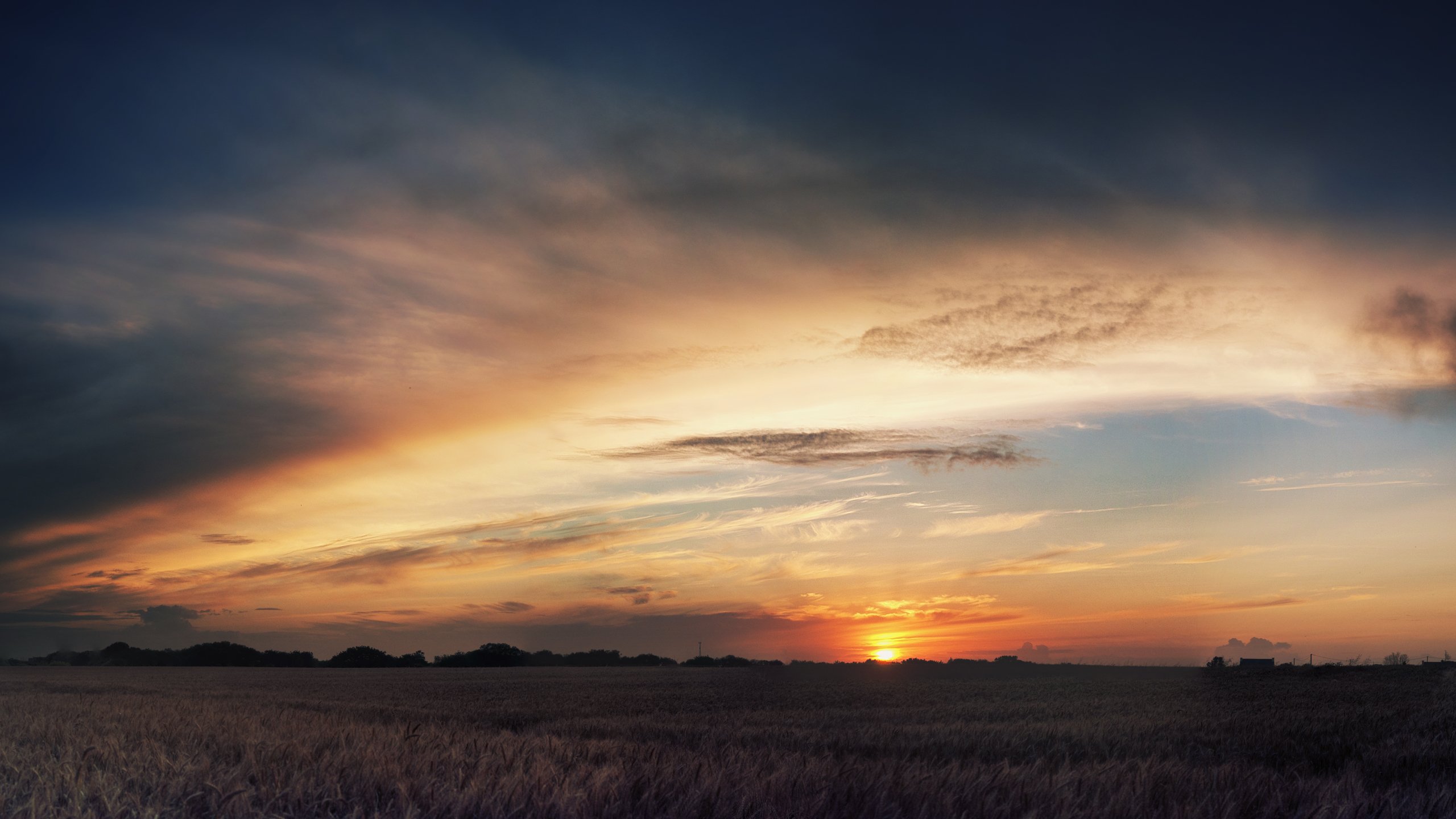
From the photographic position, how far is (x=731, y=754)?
28.8 ft

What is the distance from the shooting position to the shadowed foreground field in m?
5.46

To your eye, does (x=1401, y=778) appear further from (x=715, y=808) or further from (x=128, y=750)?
(x=128, y=750)

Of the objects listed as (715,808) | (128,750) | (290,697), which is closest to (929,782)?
(715,808)

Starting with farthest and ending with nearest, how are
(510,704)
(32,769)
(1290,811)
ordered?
(510,704)
(32,769)
(1290,811)

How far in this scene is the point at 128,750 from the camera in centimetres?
896

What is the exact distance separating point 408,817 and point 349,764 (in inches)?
94.7

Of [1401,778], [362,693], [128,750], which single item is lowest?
[362,693]

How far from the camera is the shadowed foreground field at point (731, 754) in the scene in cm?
546

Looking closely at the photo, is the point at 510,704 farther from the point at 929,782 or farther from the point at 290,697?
the point at 929,782

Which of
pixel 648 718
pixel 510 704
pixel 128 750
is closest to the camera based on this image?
pixel 128 750

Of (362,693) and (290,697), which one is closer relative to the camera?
(290,697)

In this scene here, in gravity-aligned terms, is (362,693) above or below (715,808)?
below

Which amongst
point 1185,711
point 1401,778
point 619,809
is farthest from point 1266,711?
point 619,809

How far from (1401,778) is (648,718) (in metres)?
16.3
